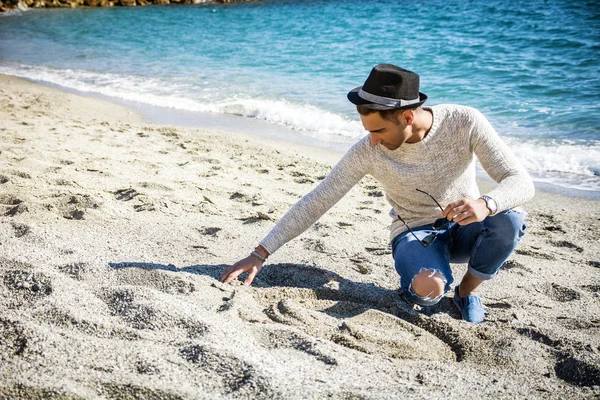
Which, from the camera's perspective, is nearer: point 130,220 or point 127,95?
point 130,220

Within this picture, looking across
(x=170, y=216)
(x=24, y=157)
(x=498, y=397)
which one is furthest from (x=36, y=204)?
(x=498, y=397)

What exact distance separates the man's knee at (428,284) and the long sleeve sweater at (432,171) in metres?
0.34

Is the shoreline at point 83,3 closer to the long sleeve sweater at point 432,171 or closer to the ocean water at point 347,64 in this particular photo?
the ocean water at point 347,64

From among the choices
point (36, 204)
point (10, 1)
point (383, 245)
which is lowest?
point (383, 245)

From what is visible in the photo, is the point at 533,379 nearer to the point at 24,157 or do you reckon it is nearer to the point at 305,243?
the point at 305,243

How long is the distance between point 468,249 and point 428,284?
45 cm

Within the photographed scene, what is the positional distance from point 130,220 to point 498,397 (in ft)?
8.35

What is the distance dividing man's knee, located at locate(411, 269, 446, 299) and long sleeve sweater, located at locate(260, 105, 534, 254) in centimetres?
34

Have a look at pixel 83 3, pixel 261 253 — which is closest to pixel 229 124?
pixel 261 253

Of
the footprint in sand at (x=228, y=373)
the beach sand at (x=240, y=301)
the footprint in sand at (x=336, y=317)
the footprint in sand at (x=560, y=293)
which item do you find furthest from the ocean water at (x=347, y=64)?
the footprint in sand at (x=228, y=373)

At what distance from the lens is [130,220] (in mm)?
3697

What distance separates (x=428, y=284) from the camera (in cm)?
269

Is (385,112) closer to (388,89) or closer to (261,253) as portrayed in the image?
(388,89)

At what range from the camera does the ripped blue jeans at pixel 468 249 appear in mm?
2779
